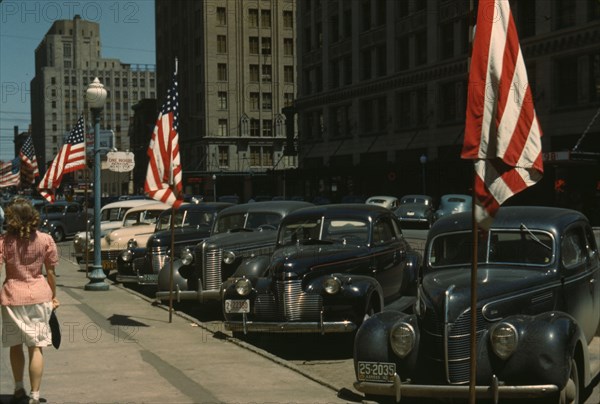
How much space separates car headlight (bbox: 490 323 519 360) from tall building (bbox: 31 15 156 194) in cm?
13658

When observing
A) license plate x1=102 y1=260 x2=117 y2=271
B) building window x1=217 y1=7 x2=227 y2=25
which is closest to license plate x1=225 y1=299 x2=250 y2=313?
license plate x1=102 y1=260 x2=117 y2=271

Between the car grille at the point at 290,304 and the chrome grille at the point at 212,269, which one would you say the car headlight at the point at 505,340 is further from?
the chrome grille at the point at 212,269

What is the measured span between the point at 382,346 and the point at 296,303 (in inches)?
116

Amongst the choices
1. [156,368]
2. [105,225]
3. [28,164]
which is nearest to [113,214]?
[105,225]

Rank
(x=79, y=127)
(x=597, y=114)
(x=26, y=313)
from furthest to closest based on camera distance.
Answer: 1. (x=597, y=114)
2. (x=79, y=127)
3. (x=26, y=313)

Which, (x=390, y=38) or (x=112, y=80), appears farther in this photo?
(x=112, y=80)

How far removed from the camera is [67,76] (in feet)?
512

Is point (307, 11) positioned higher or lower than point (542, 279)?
higher

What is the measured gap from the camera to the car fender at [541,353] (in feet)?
22.0

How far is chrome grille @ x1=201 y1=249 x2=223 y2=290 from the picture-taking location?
13.4 meters

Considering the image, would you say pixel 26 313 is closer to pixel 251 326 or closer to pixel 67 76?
pixel 251 326

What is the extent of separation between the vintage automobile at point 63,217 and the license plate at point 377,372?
32082 mm

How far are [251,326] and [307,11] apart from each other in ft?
192

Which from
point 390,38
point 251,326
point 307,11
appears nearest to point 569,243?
point 251,326
